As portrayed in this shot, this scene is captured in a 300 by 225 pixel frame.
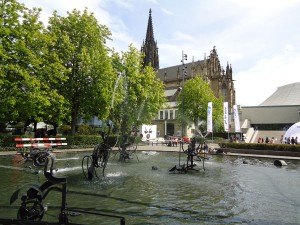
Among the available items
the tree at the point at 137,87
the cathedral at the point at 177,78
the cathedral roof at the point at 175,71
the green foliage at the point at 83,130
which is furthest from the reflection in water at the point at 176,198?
the cathedral roof at the point at 175,71

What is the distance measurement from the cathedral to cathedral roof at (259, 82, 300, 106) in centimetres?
1337

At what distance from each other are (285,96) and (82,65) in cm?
8657

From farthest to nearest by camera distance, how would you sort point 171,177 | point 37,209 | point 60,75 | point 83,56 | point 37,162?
point 83,56 < point 60,75 < point 37,162 < point 171,177 < point 37,209

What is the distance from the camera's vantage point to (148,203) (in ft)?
29.7

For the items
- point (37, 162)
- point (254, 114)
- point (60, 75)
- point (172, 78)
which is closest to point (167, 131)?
point (254, 114)

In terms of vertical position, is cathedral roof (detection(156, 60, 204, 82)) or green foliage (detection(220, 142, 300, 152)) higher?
cathedral roof (detection(156, 60, 204, 82))

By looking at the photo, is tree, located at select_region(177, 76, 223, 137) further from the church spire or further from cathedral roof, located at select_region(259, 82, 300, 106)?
the church spire

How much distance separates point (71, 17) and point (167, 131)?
56336 mm

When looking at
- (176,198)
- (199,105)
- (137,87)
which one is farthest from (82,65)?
(199,105)

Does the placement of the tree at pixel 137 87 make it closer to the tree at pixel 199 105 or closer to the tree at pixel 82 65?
the tree at pixel 82 65

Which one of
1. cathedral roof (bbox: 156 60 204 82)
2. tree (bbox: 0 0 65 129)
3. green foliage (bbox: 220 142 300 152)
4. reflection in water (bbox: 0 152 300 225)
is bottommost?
reflection in water (bbox: 0 152 300 225)

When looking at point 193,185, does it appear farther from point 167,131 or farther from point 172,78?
point 172,78

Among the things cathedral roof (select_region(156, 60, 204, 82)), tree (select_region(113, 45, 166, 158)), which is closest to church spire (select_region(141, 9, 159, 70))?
cathedral roof (select_region(156, 60, 204, 82))

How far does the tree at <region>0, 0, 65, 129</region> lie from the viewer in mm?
27906
